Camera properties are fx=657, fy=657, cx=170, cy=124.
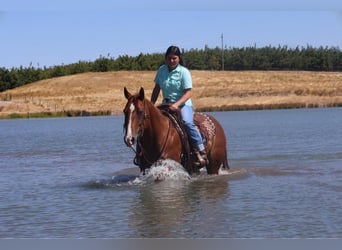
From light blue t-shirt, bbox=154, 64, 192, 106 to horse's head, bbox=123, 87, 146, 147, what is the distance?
80 cm

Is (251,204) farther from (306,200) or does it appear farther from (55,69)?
(55,69)

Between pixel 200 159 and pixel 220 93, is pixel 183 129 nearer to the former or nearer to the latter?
pixel 200 159

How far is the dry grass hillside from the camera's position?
2041 inches

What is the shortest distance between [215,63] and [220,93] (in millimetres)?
17308

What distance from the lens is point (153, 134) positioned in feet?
27.6

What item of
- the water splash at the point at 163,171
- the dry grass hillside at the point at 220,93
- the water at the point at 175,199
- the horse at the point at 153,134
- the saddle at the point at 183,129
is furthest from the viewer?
the dry grass hillside at the point at 220,93

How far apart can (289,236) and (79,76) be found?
210 ft

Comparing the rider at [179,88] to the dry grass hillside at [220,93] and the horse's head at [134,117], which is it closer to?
the horse's head at [134,117]

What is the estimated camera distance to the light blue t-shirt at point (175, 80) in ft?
28.4

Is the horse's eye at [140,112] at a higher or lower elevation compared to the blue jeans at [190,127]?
higher

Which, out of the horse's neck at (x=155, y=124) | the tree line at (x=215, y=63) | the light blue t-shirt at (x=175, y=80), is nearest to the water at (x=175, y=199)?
the horse's neck at (x=155, y=124)

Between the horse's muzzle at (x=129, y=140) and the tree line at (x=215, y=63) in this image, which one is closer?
the horse's muzzle at (x=129, y=140)

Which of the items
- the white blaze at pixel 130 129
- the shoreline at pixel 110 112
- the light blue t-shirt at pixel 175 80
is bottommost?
the shoreline at pixel 110 112

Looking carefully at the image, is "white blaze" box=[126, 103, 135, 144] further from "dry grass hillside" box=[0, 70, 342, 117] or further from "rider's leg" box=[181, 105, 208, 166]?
"dry grass hillside" box=[0, 70, 342, 117]
